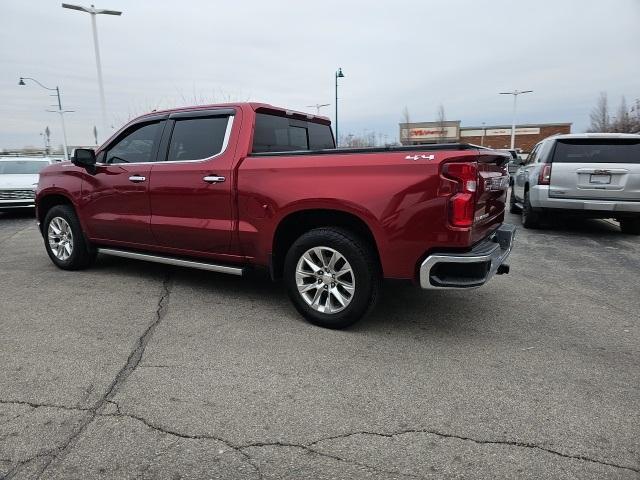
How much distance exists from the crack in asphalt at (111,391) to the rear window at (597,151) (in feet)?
21.9

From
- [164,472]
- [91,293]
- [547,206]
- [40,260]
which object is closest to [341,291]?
[164,472]

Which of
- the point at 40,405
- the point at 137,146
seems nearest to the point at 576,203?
the point at 137,146

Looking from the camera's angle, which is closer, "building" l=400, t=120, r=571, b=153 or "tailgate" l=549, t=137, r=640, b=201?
"tailgate" l=549, t=137, r=640, b=201

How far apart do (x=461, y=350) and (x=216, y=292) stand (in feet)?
8.41

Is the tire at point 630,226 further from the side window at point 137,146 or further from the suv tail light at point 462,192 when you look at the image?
the side window at point 137,146

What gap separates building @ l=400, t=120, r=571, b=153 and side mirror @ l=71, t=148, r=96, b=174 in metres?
55.7

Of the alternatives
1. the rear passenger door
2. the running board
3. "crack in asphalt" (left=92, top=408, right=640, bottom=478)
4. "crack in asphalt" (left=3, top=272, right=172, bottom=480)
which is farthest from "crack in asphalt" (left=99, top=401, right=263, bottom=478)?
the rear passenger door

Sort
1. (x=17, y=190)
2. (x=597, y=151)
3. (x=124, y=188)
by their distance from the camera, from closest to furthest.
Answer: (x=124, y=188), (x=597, y=151), (x=17, y=190)

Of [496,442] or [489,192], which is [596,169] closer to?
[489,192]

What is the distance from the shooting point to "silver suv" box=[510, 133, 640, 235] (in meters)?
7.38

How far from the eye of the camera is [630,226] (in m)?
8.43

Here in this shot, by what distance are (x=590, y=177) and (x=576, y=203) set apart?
0.45 metres

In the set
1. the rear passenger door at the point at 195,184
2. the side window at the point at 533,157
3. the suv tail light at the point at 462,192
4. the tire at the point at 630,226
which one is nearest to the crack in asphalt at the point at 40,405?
the rear passenger door at the point at 195,184

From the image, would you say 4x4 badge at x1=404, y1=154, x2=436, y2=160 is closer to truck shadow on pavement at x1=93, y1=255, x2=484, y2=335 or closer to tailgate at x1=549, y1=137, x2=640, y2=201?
truck shadow on pavement at x1=93, y1=255, x2=484, y2=335
